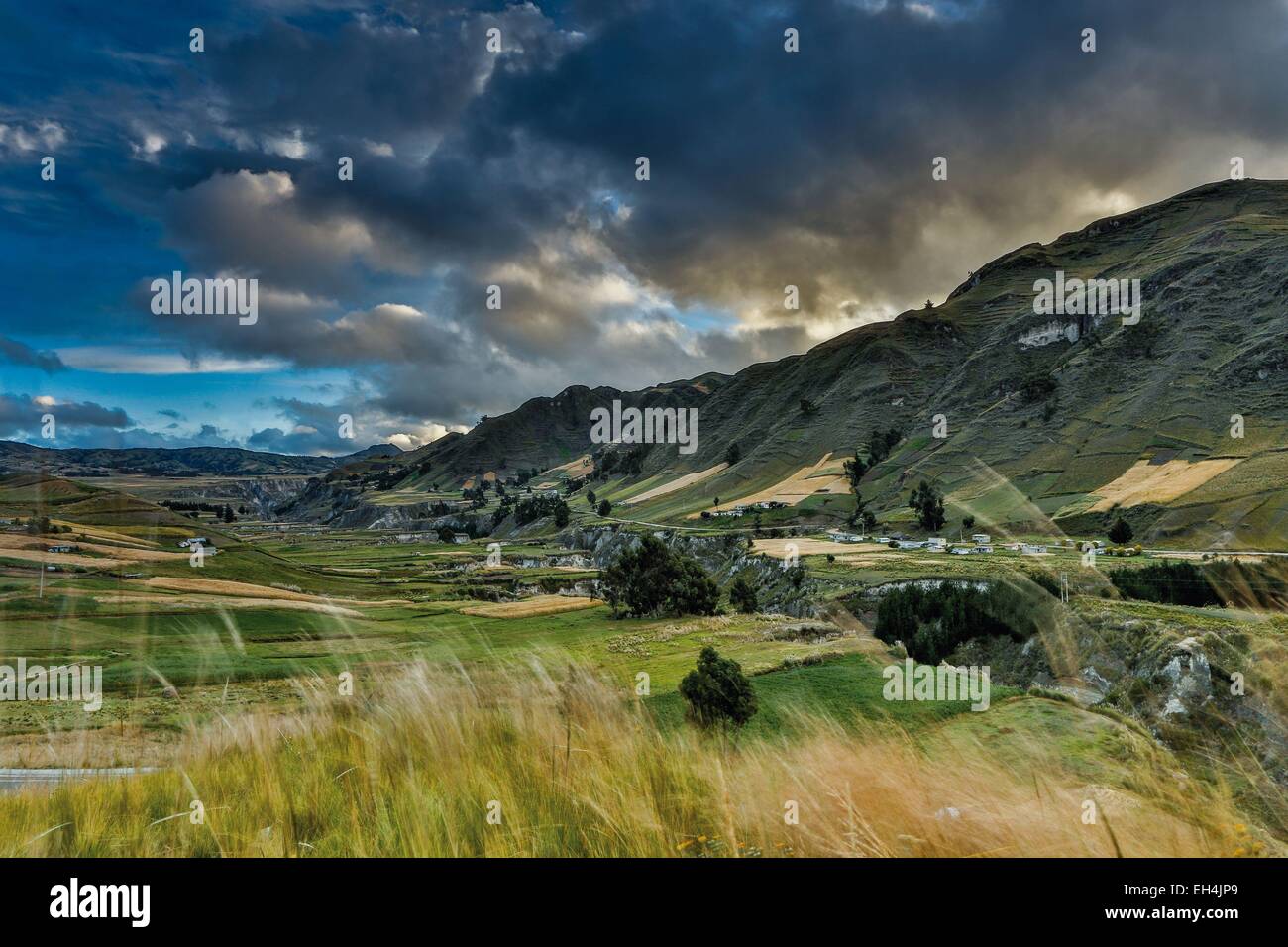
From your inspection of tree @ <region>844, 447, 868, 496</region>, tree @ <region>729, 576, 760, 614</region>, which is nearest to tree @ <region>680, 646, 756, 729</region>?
tree @ <region>729, 576, 760, 614</region>

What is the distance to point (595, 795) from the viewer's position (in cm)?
425

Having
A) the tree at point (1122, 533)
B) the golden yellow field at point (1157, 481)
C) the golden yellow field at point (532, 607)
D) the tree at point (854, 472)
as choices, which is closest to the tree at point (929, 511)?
the golden yellow field at point (1157, 481)

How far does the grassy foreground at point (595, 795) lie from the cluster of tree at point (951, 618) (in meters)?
60.8

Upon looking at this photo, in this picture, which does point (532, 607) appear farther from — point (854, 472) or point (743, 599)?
point (854, 472)

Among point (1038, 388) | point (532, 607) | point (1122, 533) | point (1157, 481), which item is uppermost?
Answer: point (1038, 388)

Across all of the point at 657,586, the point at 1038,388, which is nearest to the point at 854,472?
the point at 1038,388

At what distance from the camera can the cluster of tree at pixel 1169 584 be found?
5962 cm

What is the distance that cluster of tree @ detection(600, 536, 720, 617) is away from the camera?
84688 mm

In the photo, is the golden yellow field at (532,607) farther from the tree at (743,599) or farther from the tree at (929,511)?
the tree at (929,511)

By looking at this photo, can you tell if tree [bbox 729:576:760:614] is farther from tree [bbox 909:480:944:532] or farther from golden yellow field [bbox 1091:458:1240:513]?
golden yellow field [bbox 1091:458:1240:513]

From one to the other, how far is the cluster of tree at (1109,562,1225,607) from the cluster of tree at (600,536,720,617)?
1754 inches

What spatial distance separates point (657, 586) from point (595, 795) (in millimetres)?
81997
